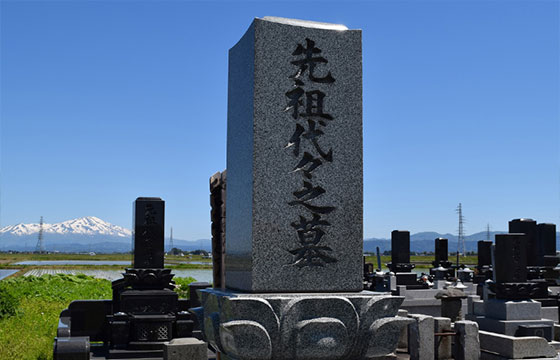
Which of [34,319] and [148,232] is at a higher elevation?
[148,232]

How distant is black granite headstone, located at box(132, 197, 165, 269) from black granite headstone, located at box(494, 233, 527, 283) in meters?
8.68

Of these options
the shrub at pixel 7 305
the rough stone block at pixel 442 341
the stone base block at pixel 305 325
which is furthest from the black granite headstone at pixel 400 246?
the stone base block at pixel 305 325

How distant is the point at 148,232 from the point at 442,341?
7.91m

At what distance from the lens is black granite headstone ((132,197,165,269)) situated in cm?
1428

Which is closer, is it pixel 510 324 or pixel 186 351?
pixel 186 351

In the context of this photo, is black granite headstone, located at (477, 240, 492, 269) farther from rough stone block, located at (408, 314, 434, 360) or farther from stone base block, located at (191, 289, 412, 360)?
stone base block, located at (191, 289, 412, 360)

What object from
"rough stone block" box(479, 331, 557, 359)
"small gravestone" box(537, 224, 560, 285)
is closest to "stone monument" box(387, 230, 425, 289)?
"small gravestone" box(537, 224, 560, 285)

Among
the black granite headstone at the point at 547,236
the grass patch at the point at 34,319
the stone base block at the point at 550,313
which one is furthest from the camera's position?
the black granite headstone at the point at 547,236

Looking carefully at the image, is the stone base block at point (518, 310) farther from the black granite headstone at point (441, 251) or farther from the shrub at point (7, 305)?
the black granite headstone at point (441, 251)

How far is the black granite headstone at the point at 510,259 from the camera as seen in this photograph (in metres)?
13.5

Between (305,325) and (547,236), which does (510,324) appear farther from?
(547,236)

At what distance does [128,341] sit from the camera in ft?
45.0

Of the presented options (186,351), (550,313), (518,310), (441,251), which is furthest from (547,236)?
(186,351)

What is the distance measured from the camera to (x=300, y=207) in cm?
509
